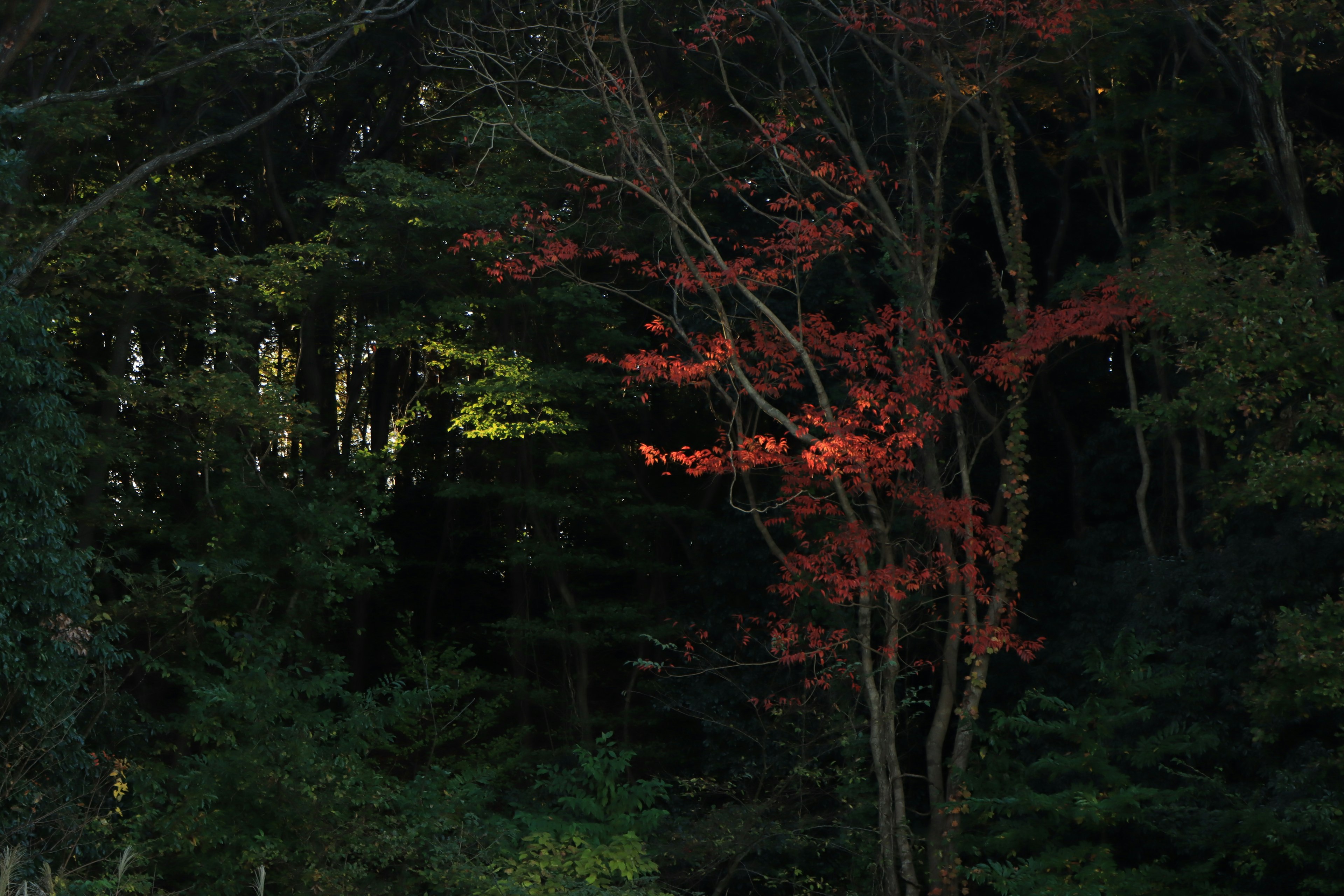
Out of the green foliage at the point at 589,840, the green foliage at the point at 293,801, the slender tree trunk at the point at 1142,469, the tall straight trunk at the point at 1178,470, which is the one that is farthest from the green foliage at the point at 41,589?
the tall straight trunk at the point at 1178,470

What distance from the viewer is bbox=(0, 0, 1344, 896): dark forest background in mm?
8555

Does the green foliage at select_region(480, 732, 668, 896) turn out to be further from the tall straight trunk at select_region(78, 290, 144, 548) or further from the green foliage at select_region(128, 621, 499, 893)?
the tall straight trunk at select_region(78, 290, 144, 548)

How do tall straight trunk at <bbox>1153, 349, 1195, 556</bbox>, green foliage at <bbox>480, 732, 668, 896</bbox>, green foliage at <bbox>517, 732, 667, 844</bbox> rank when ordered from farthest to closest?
tall straight trunk at <bbox>1153, 349, 1195, 556</bbox>, green foliage at <bbox>517, 732, 667, 844</bbox>, green foliage at <bbox>480, 732, 668, 896</bbox>

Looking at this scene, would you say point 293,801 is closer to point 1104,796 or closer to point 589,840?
point 589,840

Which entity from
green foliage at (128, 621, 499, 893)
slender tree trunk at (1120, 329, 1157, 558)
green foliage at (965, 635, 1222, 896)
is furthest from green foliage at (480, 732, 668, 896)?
slender tree trunk at (1120, 329, 1157, 558)

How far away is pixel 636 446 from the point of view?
52.2 ft

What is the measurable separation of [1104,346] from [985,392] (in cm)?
150

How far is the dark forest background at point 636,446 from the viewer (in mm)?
8555

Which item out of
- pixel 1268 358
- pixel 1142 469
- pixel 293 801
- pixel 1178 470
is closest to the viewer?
pixel 1268 358

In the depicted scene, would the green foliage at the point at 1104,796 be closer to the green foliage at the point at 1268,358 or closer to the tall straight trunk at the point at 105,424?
the green foliage at the point at 1268,358

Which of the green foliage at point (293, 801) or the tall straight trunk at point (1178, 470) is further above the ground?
the tall straight trunk at point (1178, 470)

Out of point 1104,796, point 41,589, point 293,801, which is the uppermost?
point 41,589

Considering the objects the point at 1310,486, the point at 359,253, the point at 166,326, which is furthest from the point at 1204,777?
the point at 166,326

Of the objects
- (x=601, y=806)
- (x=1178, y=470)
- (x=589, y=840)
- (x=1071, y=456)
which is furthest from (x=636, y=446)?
(x=589, y=840)
